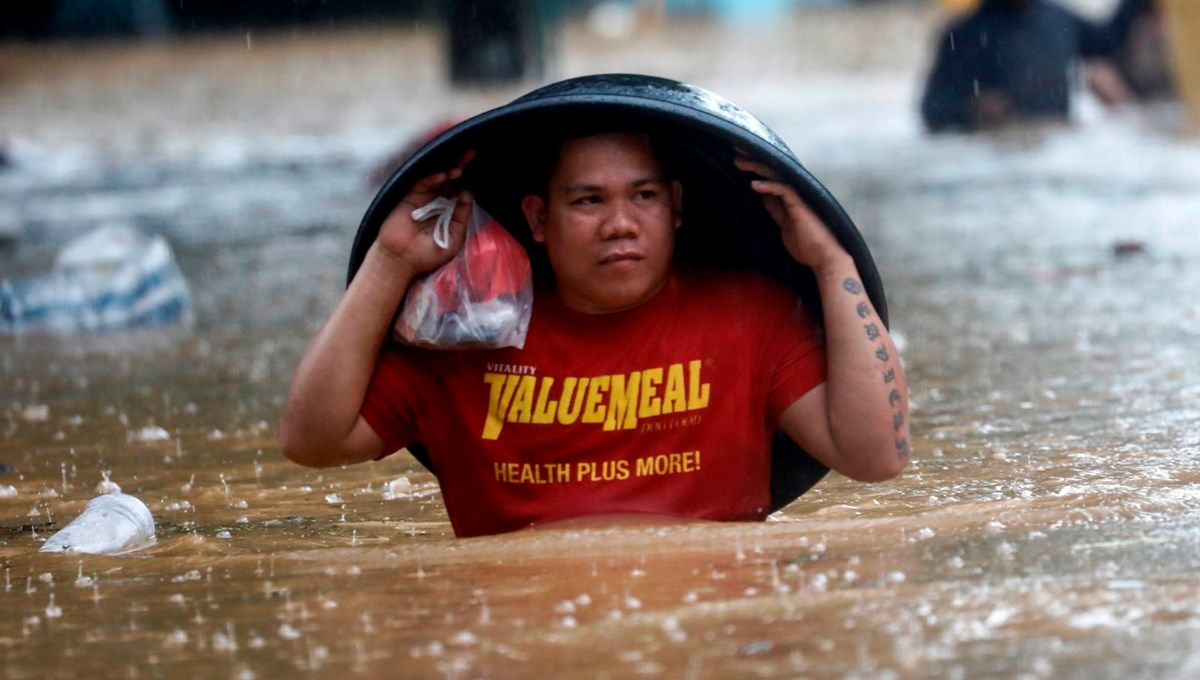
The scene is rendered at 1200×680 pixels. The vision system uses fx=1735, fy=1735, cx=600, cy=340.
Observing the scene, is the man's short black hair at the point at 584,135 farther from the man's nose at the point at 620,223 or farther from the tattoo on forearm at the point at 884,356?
the tattoo on forearm at the point at 884,356

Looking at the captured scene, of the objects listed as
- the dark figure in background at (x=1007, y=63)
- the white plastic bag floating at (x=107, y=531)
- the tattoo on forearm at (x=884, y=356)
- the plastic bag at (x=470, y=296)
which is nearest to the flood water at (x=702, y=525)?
the white plastic bag floating at (x=107, y=531)

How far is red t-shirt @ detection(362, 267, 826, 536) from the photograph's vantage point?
309cm

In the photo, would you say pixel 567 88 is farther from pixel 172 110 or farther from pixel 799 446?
pixel 172 110

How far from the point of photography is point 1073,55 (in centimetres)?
1272

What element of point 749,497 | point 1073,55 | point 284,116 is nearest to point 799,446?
point 749,497

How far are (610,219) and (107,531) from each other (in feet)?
3.84

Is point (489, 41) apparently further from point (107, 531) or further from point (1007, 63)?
point (107, 531)

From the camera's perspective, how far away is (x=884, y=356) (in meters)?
3.04

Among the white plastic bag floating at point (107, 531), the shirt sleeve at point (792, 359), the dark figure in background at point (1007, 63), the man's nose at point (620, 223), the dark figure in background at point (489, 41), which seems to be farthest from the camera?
the dark figure in background at point (489, 41)

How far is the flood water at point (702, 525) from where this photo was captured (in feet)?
8.02

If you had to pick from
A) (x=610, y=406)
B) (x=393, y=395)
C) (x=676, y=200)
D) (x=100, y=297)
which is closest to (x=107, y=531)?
(x=393, y=395)

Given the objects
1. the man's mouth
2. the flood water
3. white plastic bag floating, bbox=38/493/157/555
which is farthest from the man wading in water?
white plastic bag floating, bbox=38/493/157/555

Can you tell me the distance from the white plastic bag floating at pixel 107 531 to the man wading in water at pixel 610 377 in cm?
41

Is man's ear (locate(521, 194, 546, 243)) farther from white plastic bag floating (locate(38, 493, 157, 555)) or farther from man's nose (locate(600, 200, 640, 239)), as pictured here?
white plastic bag floating (locate(38, 493, 157, 555))
